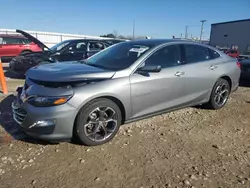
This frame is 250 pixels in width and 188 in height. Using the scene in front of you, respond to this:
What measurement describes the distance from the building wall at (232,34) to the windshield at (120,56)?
38256mm

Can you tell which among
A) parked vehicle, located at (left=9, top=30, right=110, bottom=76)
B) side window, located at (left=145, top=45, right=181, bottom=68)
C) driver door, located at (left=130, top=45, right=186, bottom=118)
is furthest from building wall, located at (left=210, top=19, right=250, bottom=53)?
driver door, located at (left=130, top=45, right=186, bottom=118)

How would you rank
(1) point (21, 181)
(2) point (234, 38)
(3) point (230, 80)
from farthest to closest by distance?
(2) point (234, 38) → (3) point (230, 80) → (1) point (21, 181)

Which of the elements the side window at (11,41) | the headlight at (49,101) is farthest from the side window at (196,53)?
the side window at (11,41)

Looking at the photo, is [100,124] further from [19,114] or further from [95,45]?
[95,45]

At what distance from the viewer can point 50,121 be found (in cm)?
293

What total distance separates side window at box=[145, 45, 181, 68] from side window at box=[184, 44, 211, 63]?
0.83 feet

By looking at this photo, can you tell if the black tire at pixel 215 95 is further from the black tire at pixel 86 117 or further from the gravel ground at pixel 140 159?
the black tire at pixel 86 117

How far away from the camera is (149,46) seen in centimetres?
395

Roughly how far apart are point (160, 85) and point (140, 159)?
1.33m

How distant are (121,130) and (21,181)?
178 centimetres

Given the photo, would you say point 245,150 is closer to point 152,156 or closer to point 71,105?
point 152,156

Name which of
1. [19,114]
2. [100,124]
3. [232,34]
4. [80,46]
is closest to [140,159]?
[100,124]

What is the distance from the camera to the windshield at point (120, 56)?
12.2 ft

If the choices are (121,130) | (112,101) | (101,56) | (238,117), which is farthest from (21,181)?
(238,117)
